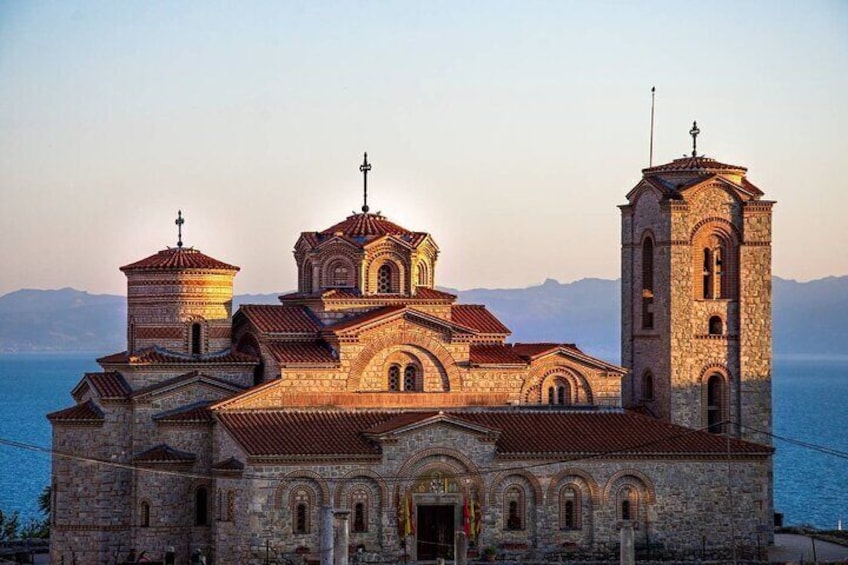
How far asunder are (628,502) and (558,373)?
210 inches

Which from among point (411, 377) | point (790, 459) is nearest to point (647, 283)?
point (411, 377)

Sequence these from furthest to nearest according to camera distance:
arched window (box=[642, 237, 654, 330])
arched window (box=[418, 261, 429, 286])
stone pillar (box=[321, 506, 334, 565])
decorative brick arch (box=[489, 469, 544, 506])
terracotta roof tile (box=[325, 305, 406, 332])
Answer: arched window (box=[642, 237, 654, 330])
arched window (box=[418, 261, 429, 286])
terracotta roof tile (box=[325, 305, 406, 332])
decorative brick arch (box=[489, 469, 544, 506])
stone pillar (box=[321, 506, 334, 565])

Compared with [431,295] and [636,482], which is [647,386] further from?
[431,295]

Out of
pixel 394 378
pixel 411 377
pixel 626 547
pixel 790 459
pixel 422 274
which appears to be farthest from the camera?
pixel 790 459

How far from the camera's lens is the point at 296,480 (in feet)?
167

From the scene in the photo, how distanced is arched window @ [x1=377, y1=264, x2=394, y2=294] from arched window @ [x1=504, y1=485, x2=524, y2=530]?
8.72 meters

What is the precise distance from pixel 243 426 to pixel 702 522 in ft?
47.4

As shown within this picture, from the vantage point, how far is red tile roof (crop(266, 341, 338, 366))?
5400 cm

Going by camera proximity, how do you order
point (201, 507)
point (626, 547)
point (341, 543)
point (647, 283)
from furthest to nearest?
point (647, 283), point (201, 507), point (626, 547), point (341, 543)

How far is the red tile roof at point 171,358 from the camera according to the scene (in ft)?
178

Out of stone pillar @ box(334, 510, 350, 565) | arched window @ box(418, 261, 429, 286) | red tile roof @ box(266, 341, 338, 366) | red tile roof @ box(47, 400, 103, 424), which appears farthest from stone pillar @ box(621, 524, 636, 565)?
red tile roof @ box(47, 400, 103, 424)

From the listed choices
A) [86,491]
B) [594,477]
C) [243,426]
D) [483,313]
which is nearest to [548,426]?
[594,477]

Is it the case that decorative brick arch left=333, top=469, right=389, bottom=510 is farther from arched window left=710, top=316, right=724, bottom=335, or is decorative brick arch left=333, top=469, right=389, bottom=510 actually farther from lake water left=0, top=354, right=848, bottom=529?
lake water left=0, top=354, right=848, bottom=529

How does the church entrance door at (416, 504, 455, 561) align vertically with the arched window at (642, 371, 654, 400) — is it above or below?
below
